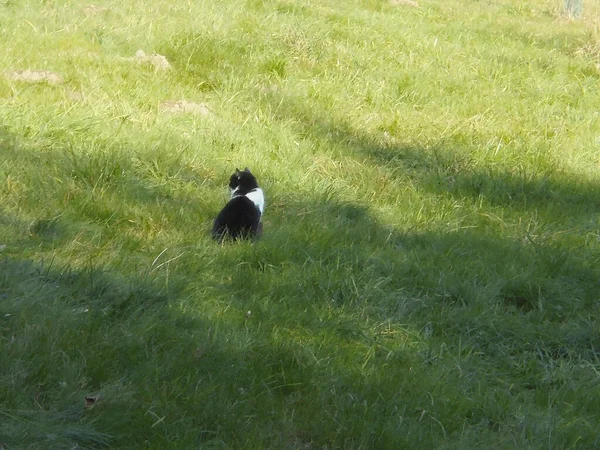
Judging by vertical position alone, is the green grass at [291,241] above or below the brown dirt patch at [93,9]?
below

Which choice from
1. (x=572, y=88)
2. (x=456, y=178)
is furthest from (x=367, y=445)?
(x=572, y=88)

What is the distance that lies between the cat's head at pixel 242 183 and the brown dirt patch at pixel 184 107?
163 cm

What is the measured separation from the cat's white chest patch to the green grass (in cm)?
17

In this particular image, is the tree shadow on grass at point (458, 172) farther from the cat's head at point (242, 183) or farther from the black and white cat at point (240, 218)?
the black and white cat at point (240, 218)

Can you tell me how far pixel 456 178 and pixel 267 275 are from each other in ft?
10.7

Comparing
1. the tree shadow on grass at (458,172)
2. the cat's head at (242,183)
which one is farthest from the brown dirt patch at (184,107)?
the cat's head at (242,183)

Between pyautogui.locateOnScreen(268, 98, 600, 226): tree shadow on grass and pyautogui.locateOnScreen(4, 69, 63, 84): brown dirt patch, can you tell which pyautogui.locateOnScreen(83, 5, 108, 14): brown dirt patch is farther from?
pyautogui.locateOnScreen(268, 98, 600, 226): tree shadow on grass

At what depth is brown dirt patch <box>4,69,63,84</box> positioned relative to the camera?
7922mm

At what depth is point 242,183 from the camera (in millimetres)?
6762

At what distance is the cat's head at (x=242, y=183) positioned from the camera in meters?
6.70

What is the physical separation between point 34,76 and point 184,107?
1.46 metres

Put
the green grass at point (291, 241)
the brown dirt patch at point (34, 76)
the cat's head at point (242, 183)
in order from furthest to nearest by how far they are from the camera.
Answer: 1. the brown dirt patch at point (34, 76)
2. the cat's head at point (242, 183)
3. the green grass at point (291, 241)

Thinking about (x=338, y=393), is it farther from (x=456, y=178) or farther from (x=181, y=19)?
(x=181, y=19)

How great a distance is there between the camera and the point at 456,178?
8.28 m
